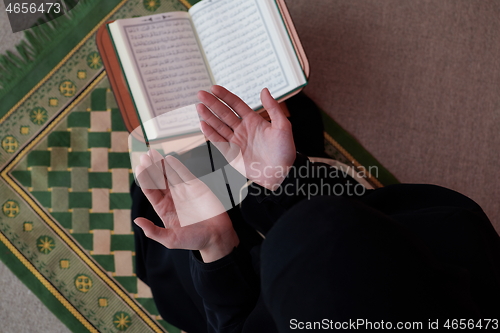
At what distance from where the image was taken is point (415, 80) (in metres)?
1.21

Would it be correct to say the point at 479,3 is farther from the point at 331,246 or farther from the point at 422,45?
the point at 331,246

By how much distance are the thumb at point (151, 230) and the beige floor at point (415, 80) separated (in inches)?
30.3

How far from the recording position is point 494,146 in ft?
3.92

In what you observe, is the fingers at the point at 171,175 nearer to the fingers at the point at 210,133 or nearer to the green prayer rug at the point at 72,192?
the fingers at the point at 210,133

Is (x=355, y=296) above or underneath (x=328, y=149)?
above

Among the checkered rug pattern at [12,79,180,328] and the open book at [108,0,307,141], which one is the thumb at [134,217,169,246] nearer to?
the open book at [108,0,307,141]

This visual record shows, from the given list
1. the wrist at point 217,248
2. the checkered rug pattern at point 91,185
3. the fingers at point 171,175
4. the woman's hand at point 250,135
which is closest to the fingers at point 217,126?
the woman's hand at point 250,135

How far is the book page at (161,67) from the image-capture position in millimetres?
815

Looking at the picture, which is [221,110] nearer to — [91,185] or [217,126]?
[217,126]

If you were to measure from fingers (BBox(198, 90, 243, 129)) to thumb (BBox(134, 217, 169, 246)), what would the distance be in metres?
0.27

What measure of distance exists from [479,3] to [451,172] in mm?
625

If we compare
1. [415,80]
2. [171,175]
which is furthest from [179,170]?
[415,80]

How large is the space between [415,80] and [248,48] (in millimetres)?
697

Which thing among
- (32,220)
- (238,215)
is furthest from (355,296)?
(32,220)
